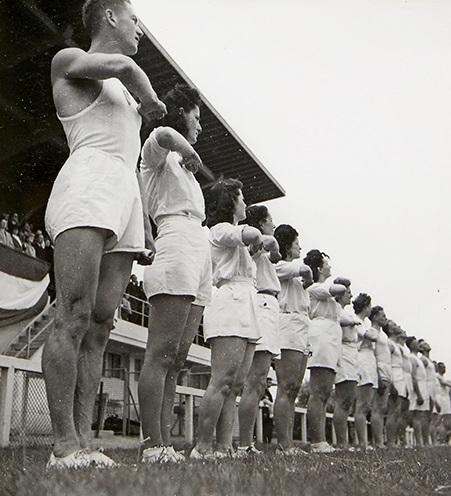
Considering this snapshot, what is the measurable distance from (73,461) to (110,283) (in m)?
0.83

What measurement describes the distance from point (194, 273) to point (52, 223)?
1.05 metres

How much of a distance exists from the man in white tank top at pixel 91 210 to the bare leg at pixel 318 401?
3928 millimetres

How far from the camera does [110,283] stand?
9.51 feet

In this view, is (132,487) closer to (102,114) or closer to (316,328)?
(102,114)

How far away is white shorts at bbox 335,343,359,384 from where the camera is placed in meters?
7.37

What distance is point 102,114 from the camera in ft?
9.52

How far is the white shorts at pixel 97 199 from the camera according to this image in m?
2.65

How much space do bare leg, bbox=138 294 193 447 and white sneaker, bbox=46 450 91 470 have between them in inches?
39.0

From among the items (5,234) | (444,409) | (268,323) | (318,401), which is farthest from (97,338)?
(444,409)

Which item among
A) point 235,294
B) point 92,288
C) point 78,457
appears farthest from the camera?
point 235,294

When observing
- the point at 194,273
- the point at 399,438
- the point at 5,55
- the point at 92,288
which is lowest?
the point at 399,438

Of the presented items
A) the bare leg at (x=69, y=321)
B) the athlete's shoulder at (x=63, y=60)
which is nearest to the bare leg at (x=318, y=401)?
the bare leg at (x=69, y=321)

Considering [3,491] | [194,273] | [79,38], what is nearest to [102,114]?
[194,273]

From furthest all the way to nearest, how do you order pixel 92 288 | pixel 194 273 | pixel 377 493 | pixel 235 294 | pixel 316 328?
pixel 316 328 < pixel 235 294 < pixel 194 273 < pixel 92 288 < pixel 377 493
